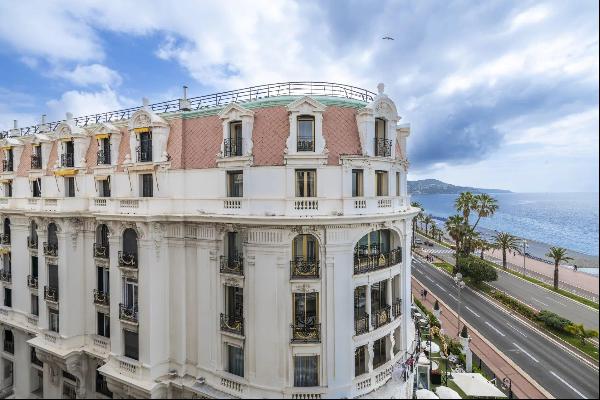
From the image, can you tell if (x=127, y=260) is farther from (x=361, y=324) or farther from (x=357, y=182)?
(x=357, y=182)

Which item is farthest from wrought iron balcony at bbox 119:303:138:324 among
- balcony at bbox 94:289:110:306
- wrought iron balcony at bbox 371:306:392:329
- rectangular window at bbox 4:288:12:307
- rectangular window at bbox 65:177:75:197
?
rectangular window at bbox 4:288:12:307

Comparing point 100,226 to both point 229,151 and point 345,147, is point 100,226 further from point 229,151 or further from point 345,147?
point 345,147

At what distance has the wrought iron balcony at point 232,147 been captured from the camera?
72.5 ft

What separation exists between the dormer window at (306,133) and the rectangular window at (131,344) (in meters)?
17.1

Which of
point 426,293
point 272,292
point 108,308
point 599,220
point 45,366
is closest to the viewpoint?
point 599,220

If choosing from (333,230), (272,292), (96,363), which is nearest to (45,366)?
(96,363)

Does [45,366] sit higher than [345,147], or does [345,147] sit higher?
[345,147]

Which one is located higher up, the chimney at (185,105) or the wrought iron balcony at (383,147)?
the chimney at (185,105)

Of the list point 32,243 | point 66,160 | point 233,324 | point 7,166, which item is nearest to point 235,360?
point 233,324

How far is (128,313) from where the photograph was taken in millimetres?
23641

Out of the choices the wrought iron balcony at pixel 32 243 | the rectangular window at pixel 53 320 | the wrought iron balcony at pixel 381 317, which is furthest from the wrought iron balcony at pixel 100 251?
the wrought iron balcony at pixel 381 317

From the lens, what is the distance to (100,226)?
87.4ft

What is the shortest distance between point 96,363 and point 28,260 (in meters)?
11.8

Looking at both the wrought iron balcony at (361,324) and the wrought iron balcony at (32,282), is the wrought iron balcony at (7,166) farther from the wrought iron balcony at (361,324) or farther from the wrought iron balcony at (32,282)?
the wrought iron balcony at (361,324)
